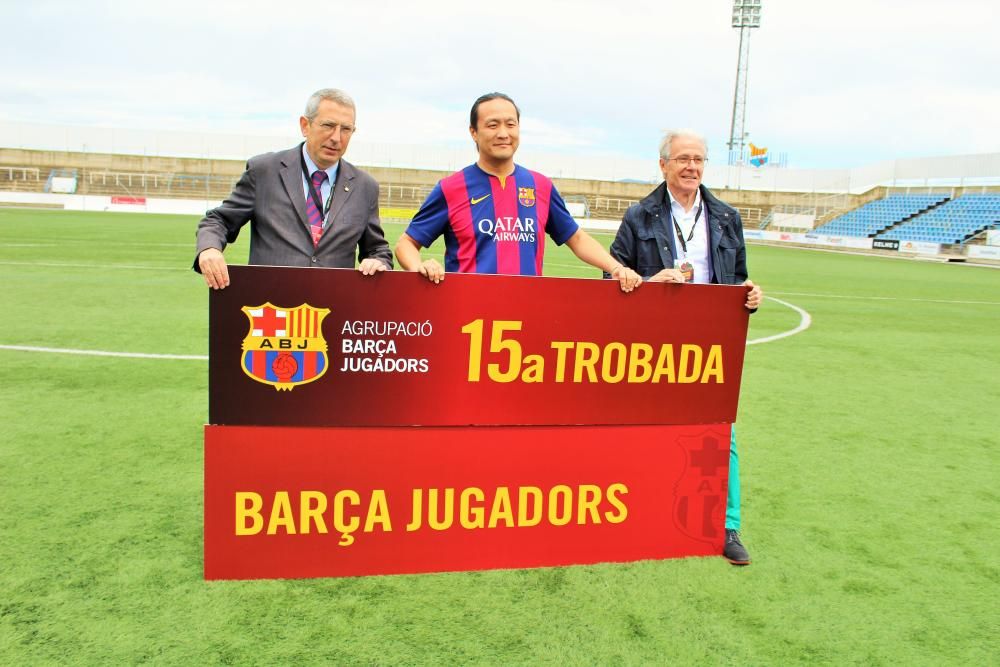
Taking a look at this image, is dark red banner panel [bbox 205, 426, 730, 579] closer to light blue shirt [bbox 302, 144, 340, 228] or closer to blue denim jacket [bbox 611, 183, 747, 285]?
blue denim jacket [bbox 611, 183, 747, 285]

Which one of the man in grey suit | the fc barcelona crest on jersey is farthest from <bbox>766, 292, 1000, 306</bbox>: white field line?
the fc barcelona crest on jersey

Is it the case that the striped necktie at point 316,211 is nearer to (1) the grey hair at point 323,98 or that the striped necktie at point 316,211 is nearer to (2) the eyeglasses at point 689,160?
(1) the grey hair at point 323,98

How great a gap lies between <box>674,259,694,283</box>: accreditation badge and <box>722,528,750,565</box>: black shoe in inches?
48.1

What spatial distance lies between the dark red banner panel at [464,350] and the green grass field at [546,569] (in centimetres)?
70

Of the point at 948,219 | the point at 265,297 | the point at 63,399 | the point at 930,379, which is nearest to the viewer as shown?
the point at 265,297

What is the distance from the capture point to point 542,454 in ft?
10.8

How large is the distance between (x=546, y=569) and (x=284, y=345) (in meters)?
1.48

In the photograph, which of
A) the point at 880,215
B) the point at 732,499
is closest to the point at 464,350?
the point at 732,499

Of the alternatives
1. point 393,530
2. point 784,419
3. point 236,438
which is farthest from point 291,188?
point 784,419

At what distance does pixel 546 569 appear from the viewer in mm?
3307

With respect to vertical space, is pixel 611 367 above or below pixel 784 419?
above

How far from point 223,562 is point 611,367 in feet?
5.92

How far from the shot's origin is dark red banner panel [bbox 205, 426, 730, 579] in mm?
3061

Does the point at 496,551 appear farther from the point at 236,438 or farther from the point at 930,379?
the point at 930,379
